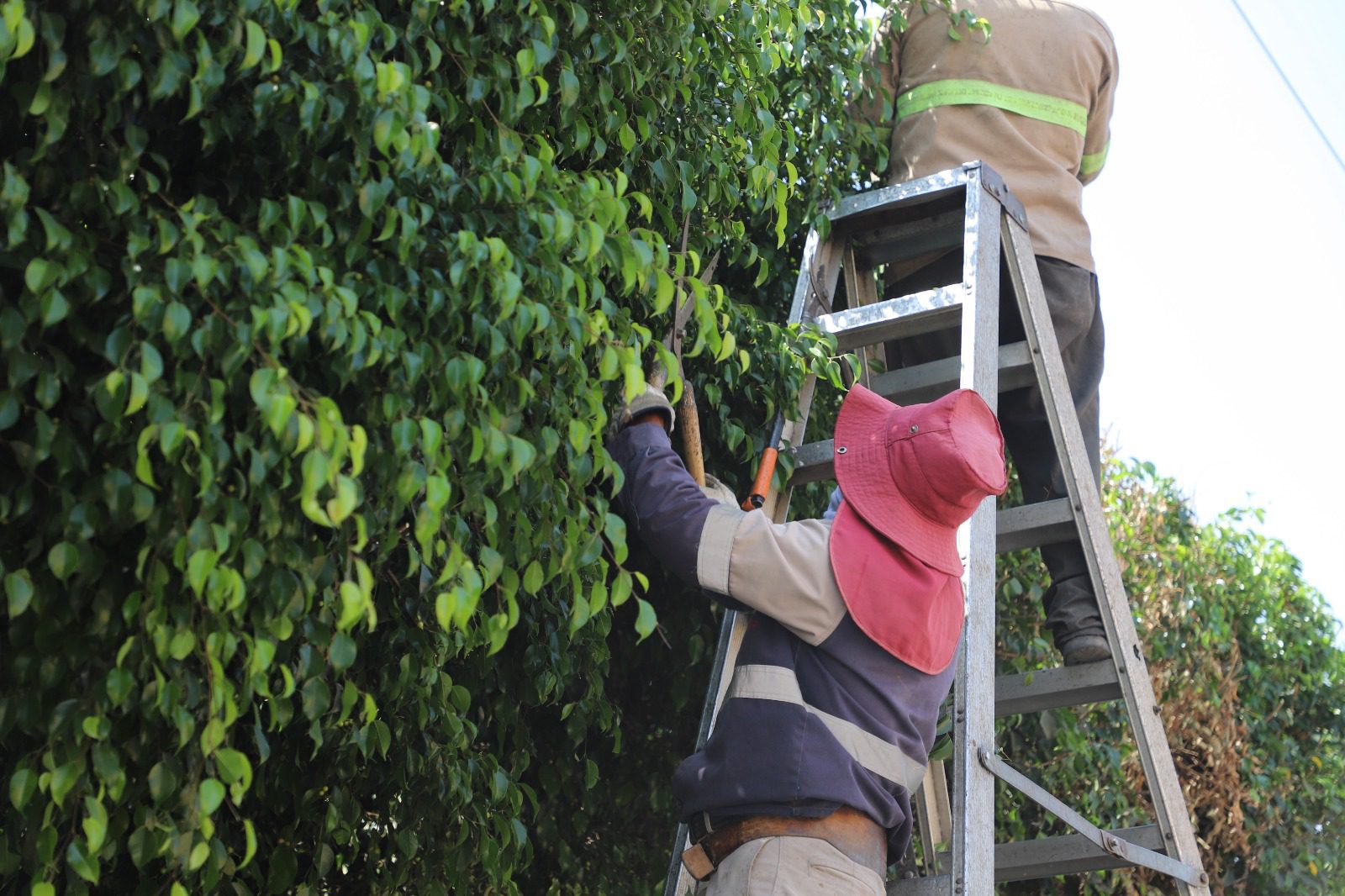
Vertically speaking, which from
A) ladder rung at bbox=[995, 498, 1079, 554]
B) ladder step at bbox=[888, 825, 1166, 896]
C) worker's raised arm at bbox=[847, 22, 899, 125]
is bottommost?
ladder step at bbox=[888, 825, 1166, 896]

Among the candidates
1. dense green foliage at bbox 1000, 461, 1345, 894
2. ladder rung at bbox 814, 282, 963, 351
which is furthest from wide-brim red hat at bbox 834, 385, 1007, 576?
dense green foliage at bbox 1000, 461, 1345, 894

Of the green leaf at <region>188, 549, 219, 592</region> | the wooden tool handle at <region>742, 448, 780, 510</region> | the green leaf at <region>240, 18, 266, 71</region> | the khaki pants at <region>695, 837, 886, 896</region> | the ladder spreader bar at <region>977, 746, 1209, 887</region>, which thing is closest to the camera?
the green leaf at <region>188, 549, 219, 592</region>

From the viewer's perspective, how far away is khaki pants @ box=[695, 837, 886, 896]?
318 cm

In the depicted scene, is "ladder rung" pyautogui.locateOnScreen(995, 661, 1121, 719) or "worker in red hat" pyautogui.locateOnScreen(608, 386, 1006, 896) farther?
"ladder rung" pyautogui.locateOnScreen(995, 661, 1121, 719)

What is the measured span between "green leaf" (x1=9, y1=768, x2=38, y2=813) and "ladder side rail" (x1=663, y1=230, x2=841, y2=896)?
148 centimetres

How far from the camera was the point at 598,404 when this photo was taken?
284 centimetres

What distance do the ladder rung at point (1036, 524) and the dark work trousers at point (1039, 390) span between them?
0.18 feet

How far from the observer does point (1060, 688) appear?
14.2 ft

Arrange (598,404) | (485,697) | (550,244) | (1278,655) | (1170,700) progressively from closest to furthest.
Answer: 1. (550,244)
2. (598,404)
3. (485,697)
4. (1170,700)
5. (1278,655)

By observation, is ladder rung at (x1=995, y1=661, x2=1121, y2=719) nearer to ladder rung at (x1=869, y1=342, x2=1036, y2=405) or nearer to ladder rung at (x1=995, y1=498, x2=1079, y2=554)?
ladder rung at (x1=995, y1=498, x2=1079, y2=554)

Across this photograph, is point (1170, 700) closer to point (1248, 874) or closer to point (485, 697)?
point (1248, 874)

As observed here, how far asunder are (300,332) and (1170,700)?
667 centimetres

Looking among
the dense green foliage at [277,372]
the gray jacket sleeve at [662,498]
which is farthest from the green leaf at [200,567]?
the gray jacket sleeve at [662,498]

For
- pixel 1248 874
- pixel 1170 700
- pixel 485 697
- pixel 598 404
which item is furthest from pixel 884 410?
pixel 1248 874
